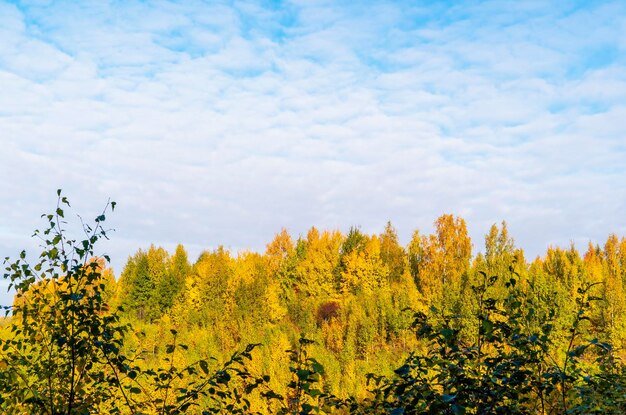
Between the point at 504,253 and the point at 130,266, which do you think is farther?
the point at 130,266

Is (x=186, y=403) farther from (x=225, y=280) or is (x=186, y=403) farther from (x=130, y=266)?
(x=130, y=266)

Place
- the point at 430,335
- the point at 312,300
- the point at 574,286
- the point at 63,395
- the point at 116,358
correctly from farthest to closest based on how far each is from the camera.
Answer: the point at 312,300, the point at 574,286, the point at 63,395, the point at 116,358, the point at 430,335

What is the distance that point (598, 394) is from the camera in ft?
29.0

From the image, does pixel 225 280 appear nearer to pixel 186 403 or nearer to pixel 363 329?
pixel 363 329

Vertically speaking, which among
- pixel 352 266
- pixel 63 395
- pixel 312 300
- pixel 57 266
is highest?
pixel 352 266

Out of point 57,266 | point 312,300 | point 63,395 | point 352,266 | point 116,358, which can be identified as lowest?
point 63,395

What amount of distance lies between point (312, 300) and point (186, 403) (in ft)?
215

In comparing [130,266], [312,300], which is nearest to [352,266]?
[312,300]

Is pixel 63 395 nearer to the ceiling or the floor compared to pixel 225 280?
nearer to the floor

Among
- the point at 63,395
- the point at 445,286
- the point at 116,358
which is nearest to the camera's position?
the point at 116,358

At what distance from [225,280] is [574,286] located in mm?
40622

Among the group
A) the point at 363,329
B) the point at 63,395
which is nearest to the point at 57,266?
the point at 63,395

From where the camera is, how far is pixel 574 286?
55406mm

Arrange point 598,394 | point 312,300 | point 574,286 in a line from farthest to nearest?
point 312,300 < point 574,286 < point 598,394
